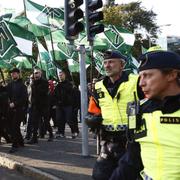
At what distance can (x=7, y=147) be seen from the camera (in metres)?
11.7

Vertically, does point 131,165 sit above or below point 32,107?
below

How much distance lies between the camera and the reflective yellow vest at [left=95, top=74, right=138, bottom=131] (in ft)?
14.8

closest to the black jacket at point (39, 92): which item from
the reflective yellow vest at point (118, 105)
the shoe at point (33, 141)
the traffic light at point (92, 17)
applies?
the shoe at point (33, 141)

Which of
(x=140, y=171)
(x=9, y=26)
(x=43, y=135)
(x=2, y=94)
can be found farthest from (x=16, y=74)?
(x=140, y=171)

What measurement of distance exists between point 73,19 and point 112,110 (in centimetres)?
461

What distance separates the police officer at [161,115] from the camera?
2416 millimetres

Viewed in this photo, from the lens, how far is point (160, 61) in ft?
8.47

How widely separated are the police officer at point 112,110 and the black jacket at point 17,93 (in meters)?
6.27

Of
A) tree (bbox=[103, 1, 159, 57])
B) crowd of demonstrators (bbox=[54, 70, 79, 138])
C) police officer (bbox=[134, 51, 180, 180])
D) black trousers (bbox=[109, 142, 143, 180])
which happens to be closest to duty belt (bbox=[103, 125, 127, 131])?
black trousers (bbox=[109, 142, 143, 180])

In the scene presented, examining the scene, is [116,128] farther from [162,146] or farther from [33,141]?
[33,141]

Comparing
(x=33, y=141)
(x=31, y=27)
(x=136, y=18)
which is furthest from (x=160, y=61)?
(x=136, y=18)

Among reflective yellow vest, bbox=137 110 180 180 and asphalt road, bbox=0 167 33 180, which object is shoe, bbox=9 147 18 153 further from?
reflective yellow vest, bbox=137 110 180 180

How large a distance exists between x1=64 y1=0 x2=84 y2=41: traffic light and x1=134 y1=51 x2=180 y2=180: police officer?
6274 mm

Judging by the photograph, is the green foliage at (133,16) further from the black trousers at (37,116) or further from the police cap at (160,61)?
the police cap at (160,61)
